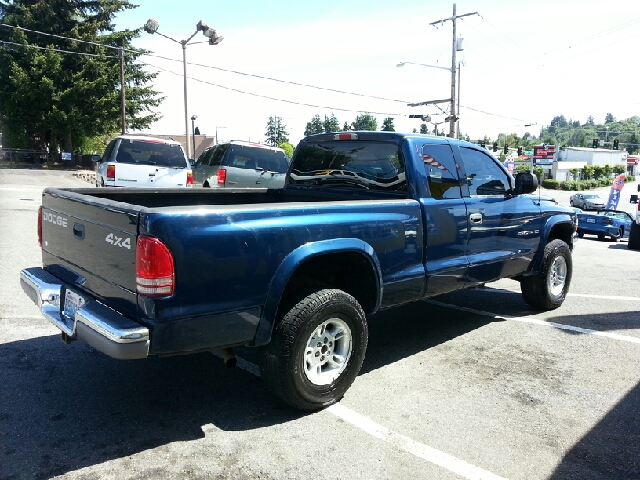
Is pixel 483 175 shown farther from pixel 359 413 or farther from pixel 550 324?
pixel 359 413

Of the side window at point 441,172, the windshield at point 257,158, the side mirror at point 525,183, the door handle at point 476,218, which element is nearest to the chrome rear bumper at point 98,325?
the side window at point 441,172

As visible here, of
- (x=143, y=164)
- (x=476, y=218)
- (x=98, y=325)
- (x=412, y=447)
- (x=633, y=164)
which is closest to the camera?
(x=98, y=325)

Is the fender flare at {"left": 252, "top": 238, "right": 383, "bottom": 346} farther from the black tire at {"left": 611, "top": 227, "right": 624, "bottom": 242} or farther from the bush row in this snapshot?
the bush row

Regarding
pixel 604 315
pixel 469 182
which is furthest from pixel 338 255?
pixel 604 315

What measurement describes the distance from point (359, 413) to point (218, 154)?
36.3 feet

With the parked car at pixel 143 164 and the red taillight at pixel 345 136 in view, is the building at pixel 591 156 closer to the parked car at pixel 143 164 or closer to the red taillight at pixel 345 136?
the parked car at pixel 143 164

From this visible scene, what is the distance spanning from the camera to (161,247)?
2.87 meters

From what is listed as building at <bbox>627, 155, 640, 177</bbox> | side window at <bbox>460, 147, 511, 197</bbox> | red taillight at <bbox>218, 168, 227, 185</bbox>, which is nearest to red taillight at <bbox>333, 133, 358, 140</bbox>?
side window at <bbox>460, 147, 511, 197</bbox>

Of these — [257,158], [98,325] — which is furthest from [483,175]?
[257,158]

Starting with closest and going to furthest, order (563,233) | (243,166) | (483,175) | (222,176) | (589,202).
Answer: (483,175) → (563,233) → (222,176) → (243,166) → (589,202)

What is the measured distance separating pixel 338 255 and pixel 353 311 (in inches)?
16.4

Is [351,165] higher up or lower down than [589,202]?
higher up

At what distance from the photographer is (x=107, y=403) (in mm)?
3650

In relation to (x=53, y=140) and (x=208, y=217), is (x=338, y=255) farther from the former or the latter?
(x=53, y=140)
